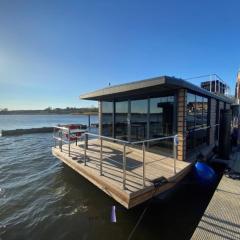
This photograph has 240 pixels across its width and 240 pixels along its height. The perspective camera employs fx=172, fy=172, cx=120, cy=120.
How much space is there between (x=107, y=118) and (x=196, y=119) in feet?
13.3

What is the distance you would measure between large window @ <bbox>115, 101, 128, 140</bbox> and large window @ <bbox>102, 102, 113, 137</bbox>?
1.24ft

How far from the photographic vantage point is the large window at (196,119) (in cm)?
592

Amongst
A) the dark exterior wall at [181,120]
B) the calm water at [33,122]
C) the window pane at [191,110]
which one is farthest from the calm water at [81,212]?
the calm water at [33,122]

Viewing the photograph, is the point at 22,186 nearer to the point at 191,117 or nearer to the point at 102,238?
the point at 102,238

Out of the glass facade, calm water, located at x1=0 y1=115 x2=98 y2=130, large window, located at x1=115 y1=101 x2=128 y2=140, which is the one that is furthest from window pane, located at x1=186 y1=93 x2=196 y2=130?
calm water, located at x1=0 y1=115 x2=98 y2=130

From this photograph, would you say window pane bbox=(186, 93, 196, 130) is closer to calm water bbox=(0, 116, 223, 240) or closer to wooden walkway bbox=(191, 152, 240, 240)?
calm water bbox=(0, 116, 223, 240)

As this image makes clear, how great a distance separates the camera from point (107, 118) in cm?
853

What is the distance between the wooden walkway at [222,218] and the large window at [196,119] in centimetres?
210

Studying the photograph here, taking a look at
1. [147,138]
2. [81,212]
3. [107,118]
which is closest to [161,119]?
[147,138]

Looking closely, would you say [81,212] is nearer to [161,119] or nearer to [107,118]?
[161,119]

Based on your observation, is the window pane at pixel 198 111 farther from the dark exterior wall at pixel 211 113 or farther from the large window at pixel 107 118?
the large window at pixel 107 118

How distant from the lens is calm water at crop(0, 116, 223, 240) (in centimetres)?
368

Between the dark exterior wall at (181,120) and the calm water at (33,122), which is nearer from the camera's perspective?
the dark exterior wall at (181,120)

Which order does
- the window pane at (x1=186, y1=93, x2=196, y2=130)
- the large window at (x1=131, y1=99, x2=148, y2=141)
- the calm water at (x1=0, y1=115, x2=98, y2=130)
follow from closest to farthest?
the window pane at (x1=186, y1=93, x2=196, y2=130) < the large window at (x1=131, y1=99, x2=148, y2=141) < the calm water at (x1=0, y1=115, x2=98, y2=130)
